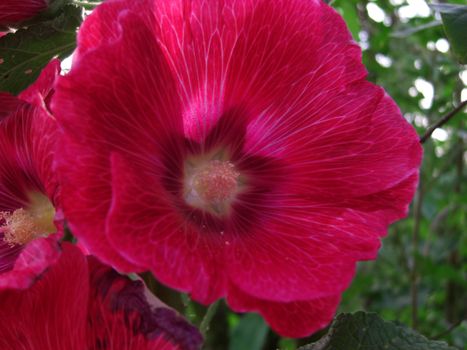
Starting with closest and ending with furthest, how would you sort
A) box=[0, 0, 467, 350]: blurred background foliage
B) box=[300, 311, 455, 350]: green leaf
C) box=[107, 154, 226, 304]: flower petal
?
box=[107, 154, 226, 304]: flower petal, box=[300, 311, 455, 350]: green leaf, box=[0, 0, 467, 350]: blurred background foliage

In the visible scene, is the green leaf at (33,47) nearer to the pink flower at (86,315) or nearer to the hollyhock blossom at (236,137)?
the hollyhock blossom at (236,137)

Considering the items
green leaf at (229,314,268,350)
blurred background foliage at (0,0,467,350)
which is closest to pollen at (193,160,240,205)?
blurred background foliage at (0,0,467,350)

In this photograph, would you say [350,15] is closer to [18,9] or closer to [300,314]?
[18,9]

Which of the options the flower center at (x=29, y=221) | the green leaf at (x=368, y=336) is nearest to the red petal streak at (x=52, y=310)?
the flower center at (x=29, y=221)

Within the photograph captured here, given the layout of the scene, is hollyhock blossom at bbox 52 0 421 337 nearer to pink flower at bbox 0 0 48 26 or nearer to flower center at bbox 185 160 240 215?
flower center at bbox 185 160 240 215

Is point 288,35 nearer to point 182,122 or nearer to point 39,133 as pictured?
point 182,122
